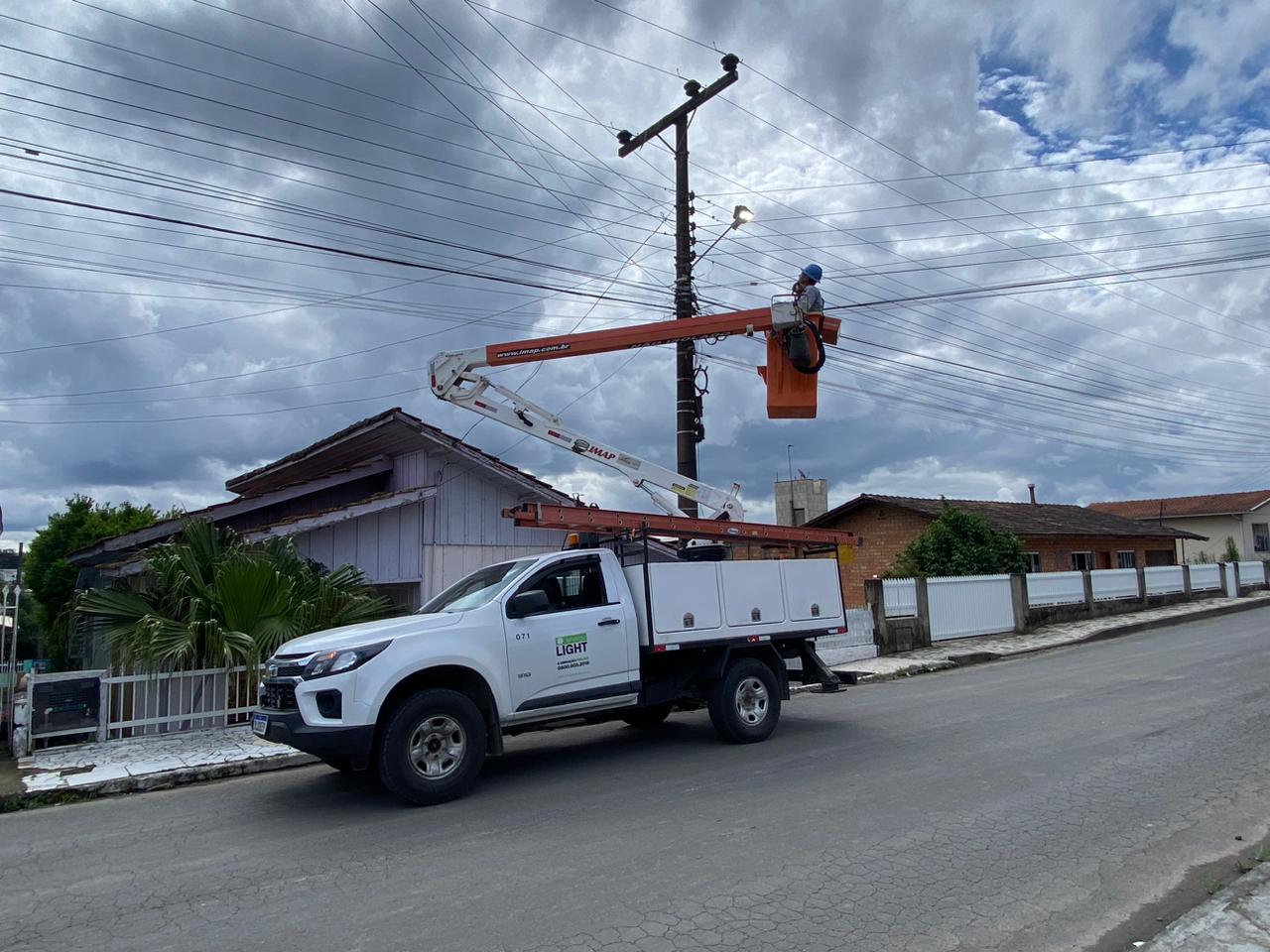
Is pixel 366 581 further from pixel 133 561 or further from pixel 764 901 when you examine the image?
pixel 764 901

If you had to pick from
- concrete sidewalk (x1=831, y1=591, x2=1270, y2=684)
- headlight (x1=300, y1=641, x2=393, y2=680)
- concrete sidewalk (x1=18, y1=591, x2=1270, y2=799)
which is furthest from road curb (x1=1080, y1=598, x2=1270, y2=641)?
headlight (x1=300, y1=641, x2=393, y2=680)

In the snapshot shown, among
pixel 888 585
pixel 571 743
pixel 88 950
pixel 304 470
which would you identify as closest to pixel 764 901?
pixel 88 950

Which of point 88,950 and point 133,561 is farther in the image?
point 133,561

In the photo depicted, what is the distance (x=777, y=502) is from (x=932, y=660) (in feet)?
→ 60.1

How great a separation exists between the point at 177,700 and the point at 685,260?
32.1 feet

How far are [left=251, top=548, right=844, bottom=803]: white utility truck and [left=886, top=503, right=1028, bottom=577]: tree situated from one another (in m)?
13.8

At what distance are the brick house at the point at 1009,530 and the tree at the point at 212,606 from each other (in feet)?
65.4

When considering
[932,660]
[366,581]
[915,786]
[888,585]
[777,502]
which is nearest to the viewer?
[915,786]

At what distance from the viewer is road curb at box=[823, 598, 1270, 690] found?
51.3ft

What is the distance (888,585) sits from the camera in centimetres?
1888

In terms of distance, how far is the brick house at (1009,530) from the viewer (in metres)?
29.8

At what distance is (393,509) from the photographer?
1394cm

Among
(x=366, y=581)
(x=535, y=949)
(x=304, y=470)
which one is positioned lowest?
(x=535, y=949)

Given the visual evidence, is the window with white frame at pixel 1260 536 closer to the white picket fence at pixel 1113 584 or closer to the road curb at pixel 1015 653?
the road curb at pixel 1015 653
